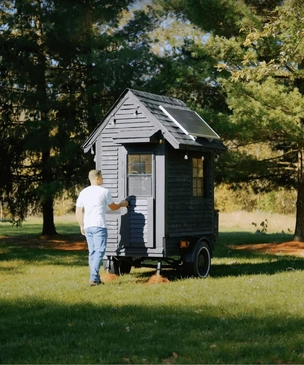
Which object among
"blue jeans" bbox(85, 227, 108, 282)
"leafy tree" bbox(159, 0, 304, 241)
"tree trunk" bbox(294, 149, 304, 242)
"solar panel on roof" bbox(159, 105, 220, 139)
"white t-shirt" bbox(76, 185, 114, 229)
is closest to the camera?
"blue jeans" bbox(85, 227, 108, 282)

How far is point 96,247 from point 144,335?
4.15 metres

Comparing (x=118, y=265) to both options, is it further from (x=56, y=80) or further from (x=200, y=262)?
(x=56, y=80)

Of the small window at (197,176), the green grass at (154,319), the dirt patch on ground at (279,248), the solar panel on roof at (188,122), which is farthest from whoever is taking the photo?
the dirt patch on ground at (279,248)

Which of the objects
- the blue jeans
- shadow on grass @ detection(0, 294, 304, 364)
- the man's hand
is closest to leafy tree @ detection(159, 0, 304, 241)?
the man's hand

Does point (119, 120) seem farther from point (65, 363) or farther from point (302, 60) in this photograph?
point (302, 60)

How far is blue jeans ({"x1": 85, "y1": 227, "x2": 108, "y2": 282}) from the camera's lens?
11.9 metres

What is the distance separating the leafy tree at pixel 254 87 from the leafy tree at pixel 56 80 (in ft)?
7.75

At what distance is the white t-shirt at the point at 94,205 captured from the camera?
39.3 ft

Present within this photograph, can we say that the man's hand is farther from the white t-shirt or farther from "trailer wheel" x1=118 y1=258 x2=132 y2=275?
"trailer wheel" x1=118 y1=258 x2=132 y2=275

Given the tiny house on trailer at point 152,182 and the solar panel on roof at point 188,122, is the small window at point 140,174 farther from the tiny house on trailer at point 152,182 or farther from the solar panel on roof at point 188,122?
the solar panel on roof at point 188,122

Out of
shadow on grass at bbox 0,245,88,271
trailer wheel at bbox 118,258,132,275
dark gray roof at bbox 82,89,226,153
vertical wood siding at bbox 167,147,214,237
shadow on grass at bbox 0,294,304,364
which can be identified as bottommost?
shadow on grass at bbox 0,245,88,271

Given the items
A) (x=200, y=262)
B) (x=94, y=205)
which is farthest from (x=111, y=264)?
(x=94, y=205)

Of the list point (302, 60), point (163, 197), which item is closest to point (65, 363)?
point (163, 197)

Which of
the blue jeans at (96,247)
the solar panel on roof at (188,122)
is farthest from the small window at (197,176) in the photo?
the blue jeans at (96,247)
